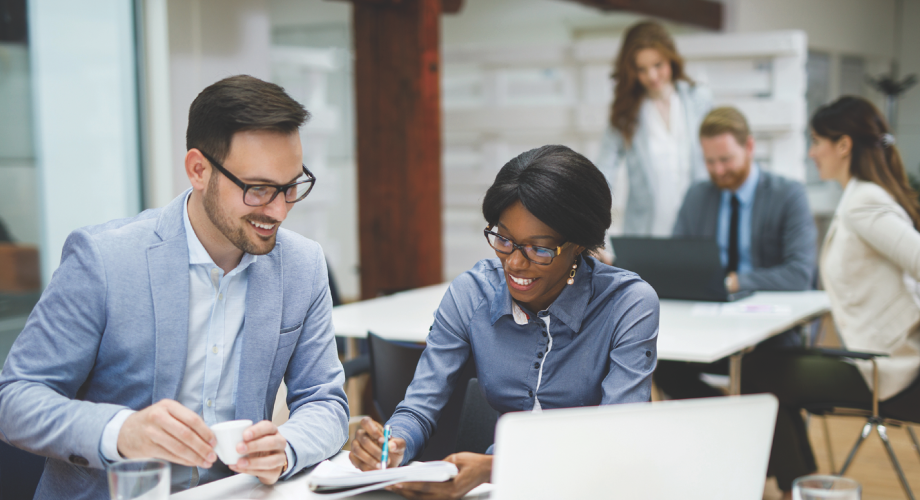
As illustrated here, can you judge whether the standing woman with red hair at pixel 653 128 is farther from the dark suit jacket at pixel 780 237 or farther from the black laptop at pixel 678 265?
the black laptop at pixel 678 265

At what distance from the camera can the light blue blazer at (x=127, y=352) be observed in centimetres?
142

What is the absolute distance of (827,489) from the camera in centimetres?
110

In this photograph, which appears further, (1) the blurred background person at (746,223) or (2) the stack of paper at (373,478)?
(1) the blurred background person at (746,223)

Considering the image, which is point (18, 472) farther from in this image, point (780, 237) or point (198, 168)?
point (780, 237)

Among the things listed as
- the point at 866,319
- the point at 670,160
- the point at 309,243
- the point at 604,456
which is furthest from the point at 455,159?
the point at 604,456

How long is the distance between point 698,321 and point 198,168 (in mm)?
2050

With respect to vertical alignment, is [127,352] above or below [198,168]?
below

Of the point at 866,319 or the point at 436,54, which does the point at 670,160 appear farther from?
the point at 866,319

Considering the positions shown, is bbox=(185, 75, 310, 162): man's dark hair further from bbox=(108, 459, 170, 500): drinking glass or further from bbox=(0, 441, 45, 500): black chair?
bbox=(0, 441, 45, 500): black chair

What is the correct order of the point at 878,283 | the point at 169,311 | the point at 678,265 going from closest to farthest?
1. the point at 169,311
2. the point at 878,283
3. the point at 678,265

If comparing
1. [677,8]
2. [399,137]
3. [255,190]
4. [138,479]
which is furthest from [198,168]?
[677,8]

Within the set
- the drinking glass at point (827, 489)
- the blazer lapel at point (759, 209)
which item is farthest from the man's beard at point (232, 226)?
the blazer lapel at point (759, 209)

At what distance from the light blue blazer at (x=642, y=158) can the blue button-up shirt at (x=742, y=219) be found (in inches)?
25.2

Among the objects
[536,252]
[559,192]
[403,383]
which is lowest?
[403,383]
